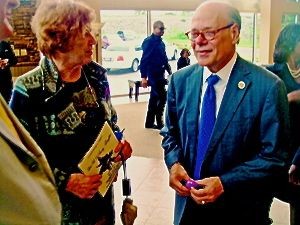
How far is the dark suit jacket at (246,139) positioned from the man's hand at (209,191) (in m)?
0.03

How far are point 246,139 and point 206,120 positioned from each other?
0.64ft

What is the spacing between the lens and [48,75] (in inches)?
72.0

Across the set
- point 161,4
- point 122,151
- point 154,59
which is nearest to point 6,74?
point 154,59

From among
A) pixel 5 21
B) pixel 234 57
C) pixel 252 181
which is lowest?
pixel 252 181

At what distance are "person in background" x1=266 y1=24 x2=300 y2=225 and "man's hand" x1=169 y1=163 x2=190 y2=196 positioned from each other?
635 millimetres

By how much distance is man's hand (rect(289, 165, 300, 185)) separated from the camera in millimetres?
2219

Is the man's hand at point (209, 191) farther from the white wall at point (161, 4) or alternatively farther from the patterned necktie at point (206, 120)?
the white wall at point (161, 4)

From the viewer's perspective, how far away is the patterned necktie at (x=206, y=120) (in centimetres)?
191

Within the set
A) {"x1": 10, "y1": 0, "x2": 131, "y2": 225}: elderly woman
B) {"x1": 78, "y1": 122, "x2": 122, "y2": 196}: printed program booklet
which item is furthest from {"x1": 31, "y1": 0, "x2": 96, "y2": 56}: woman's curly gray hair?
{"x1": 78, "y1": 122, "x2": 122, "y2": 196}: printed program booklet

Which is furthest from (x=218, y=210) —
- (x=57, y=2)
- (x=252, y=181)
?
(x=57, y=2)

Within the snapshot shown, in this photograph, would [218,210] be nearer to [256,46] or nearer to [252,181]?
[252,181]

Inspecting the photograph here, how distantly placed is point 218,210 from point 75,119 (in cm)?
77

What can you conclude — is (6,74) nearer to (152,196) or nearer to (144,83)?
(144,83)

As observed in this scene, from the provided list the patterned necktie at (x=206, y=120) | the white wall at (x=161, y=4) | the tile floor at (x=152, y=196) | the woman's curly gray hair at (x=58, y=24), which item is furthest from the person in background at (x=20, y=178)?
the white wall at (x=161, y=4)
